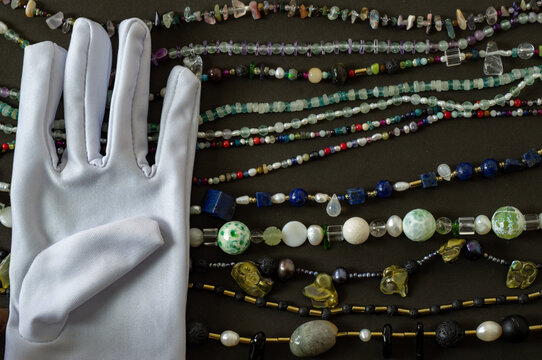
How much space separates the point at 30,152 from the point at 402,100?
31.0 inches

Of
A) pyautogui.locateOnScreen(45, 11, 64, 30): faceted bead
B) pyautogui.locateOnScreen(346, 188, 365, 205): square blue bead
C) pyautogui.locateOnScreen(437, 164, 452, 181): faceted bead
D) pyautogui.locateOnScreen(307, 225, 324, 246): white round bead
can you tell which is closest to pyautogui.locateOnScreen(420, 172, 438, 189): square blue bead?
pyautogui.locateOnScreen(437, 164, 452, 181): faceted bead

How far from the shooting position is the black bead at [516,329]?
3.89 ft

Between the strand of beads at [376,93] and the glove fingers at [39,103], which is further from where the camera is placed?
the strand of beads at [376,93]

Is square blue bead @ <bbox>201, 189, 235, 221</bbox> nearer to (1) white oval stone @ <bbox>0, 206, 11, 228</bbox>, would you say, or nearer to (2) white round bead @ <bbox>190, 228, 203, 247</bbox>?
(2) white round bead @ <bbox>190, 228, 203, 247</bbox>

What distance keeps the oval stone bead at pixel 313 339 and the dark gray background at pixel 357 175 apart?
43 millimetres

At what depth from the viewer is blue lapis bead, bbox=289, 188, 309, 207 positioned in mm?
1232

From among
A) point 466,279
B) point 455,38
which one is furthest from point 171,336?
point 455,38

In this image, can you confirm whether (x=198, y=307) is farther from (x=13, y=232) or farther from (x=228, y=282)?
(x=13, y=232)

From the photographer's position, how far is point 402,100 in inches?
51.3

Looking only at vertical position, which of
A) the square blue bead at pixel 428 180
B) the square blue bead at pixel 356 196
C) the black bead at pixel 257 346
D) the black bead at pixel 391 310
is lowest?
the black bead at pixel 257 346

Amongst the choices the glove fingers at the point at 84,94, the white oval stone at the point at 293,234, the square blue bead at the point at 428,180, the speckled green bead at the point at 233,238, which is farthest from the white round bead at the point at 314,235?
the glove fingers at the point at 84,94

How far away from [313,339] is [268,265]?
17 centimetres

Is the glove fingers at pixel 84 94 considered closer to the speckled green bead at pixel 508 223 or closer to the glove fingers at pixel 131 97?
the glove fingers at pixel 131 97

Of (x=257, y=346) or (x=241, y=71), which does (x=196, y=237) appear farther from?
(x=241, y=71)
